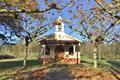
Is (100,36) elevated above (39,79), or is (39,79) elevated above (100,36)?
(100,36)

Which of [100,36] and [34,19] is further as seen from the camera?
[34,19]

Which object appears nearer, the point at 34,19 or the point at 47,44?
the point at 34,19

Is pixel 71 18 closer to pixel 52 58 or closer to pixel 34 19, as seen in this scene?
pixel 34 19

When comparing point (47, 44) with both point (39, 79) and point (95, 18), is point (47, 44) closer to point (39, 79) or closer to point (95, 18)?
point (95, 18)

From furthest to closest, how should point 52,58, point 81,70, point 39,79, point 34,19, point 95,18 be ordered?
point 52,58 → point 34,19 → point 95,18 → point 81,70 → point 39,79

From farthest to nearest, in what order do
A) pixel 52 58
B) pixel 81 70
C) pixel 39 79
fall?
1. pixel 52 58
2. pixel 81 70
3. pixel 39 79

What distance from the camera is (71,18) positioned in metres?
35.8

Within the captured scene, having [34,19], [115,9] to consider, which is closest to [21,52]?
[34,19]

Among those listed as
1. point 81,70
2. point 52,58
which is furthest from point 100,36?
point 52,58

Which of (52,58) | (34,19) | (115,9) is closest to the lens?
(115,9)

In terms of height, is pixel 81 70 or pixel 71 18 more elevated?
pixel 71 18

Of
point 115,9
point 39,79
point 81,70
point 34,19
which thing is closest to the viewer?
point 115,9

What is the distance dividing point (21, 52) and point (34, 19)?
4262cm

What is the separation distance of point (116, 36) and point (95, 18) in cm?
536
